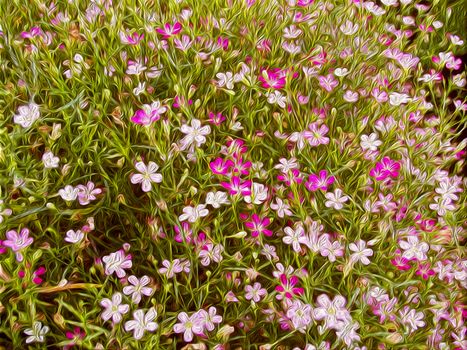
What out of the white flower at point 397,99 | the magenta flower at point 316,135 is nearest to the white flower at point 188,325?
the magenta flower at point 316,135

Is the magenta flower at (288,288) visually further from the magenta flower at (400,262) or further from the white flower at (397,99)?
the white flower at (397,99)

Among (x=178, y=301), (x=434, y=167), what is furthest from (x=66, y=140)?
(x=434, y=167)

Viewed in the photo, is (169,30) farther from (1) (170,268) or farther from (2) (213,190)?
(1) (170,268)

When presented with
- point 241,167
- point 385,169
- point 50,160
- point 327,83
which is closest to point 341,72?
point 327,83

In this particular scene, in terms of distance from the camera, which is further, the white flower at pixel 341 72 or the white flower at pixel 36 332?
the white flower at pixel 341 72

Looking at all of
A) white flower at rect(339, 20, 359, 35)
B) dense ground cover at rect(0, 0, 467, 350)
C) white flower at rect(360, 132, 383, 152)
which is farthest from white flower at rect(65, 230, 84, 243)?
white flower at rect(339, 20, 359, 35)

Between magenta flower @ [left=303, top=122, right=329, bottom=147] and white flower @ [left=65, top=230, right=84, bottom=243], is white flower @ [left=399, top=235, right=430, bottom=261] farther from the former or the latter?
white flower @ [left=65, top=230, right=84, bottom=243]
